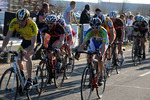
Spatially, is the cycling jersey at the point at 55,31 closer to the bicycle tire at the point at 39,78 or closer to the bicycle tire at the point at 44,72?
the bicycle tire at the point at 44,72

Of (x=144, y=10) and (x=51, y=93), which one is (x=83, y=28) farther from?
(x=144, y=10)

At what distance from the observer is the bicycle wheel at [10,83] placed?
5.18 meters

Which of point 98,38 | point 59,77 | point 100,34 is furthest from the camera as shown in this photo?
point 59,77

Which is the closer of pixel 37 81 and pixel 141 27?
pixel 37 81

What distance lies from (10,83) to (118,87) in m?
3.57

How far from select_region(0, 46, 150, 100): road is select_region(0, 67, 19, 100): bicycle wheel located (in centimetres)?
27

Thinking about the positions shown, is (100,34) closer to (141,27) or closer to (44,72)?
(44,72)

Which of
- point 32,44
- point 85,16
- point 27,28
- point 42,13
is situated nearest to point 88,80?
point 32,44

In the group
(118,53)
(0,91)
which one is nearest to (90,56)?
(0,91)

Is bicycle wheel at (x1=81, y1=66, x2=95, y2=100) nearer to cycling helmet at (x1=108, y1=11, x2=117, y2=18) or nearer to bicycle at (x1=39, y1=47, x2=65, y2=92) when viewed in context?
bicycle at (x1=39, y1=47, x2=65, y2=92)

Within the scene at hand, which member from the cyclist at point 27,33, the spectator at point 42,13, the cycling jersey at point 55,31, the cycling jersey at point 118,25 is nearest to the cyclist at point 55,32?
the cycling jersey at point 55,31

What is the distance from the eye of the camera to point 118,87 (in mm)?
7723

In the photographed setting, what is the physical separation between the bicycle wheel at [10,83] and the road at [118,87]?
27 centimetres

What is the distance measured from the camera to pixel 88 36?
6531 mm
